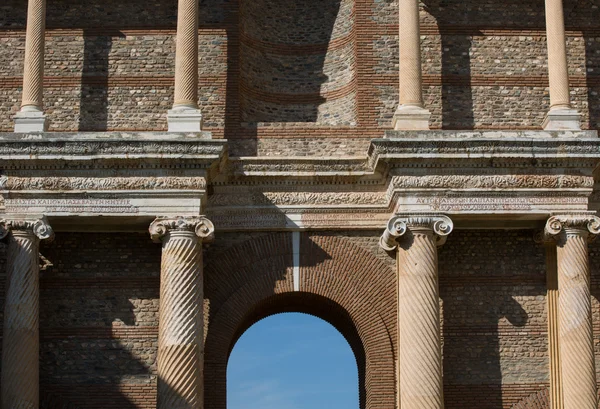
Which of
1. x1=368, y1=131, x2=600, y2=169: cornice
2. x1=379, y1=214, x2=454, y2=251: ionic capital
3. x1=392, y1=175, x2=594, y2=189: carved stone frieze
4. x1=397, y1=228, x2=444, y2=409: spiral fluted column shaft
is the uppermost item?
x1=368, y1=131, x2=600, y2=169: cornice

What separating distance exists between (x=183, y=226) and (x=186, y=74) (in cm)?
259

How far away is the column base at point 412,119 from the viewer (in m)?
20.3

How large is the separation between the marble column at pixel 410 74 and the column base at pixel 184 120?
10.4 ft

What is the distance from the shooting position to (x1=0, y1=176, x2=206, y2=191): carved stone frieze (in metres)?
19.6

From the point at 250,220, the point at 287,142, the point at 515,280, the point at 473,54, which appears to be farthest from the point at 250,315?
the point at 473,54

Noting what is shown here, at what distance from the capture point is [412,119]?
20.3 m

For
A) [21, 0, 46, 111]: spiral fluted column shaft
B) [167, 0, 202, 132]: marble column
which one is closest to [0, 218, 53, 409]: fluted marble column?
[21, 0, 46, 111]: spiral fluted column shaft

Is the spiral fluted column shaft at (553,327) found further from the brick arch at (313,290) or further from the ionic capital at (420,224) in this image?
the brick arch at (313,290)

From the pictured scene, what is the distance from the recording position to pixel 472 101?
2225cm

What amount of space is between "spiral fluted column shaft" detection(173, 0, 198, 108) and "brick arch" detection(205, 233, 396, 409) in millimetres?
2613

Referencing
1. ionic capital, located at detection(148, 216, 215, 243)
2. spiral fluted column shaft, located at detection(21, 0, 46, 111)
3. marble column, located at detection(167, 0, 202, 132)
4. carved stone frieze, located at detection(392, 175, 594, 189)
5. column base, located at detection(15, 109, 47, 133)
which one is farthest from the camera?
spiral fluted column shaft, located at detection(21, 0, 46, 111)

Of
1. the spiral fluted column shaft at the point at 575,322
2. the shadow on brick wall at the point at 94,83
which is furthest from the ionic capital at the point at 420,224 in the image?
the shadow on brick wall at the point at 94,83

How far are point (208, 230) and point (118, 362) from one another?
273 centimetres

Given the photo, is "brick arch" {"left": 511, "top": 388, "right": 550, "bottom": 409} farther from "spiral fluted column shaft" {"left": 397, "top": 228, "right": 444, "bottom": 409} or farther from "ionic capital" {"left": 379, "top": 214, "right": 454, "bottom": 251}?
"ionic capital" {"left": 379, "top": 214, "right": 454, "bottom": 251}
